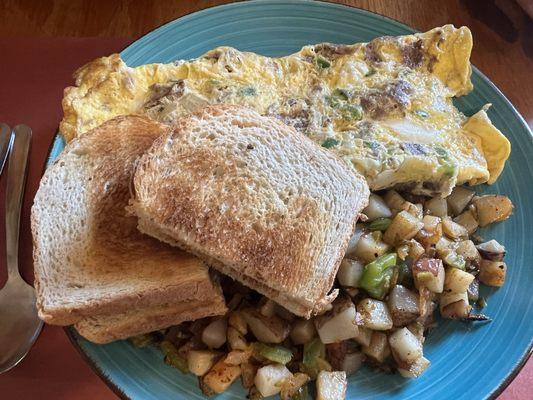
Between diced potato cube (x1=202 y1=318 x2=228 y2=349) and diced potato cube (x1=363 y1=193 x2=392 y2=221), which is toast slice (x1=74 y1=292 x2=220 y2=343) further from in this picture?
diced potato cube (x1=363 y1=193 x2=392 y2=221)

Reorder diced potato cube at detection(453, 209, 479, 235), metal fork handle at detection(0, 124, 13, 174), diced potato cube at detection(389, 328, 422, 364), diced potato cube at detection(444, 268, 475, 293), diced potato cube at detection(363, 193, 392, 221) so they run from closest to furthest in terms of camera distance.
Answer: diced potato cube at detection(389, 328, 422, 364) < diced potato cube at detection(444, 268, 475, 293) < diced potato cube at detection(363, 193, 392, 221) < diced potato cube at detection(453, 209, 479, 235) < metal fork handle at detection(0, 124, 13, 174)

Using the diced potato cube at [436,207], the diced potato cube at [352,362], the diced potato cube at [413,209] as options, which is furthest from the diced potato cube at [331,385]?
the diced potato cube at [436,207]

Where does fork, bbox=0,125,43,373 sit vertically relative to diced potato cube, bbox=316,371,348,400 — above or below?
below

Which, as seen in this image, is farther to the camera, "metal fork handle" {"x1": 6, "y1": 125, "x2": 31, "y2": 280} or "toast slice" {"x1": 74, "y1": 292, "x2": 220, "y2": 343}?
"metal fork handle" {"x1": 6, "y1": 125, "x2": 31, "y2": 280}

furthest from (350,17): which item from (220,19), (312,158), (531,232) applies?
(531,232)

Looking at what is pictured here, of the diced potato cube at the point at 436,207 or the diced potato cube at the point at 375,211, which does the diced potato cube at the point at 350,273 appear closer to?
the diced potato cube at the point at 375,211

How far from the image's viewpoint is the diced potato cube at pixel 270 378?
Result: 191 cm

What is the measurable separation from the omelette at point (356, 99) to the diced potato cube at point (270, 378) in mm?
783

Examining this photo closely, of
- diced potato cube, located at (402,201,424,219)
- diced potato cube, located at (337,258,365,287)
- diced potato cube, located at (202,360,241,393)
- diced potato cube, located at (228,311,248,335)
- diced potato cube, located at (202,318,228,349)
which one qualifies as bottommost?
diced potato cube, located at (202,360,241,393)

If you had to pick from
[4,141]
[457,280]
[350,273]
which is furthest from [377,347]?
[4,141]

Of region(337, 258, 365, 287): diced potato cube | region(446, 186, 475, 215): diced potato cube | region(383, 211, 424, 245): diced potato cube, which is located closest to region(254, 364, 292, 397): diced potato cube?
region(337, 258, 365, 287): diced potato cube

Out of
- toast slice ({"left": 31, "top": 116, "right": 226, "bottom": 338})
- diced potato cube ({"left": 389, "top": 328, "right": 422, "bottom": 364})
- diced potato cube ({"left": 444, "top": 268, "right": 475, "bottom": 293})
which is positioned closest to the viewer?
toast slice ({"left": 31, "top": 116, "right": 226, "bottom": 338})

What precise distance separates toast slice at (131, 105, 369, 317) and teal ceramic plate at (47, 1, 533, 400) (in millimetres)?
414

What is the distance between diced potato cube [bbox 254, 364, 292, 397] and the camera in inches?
75.0
